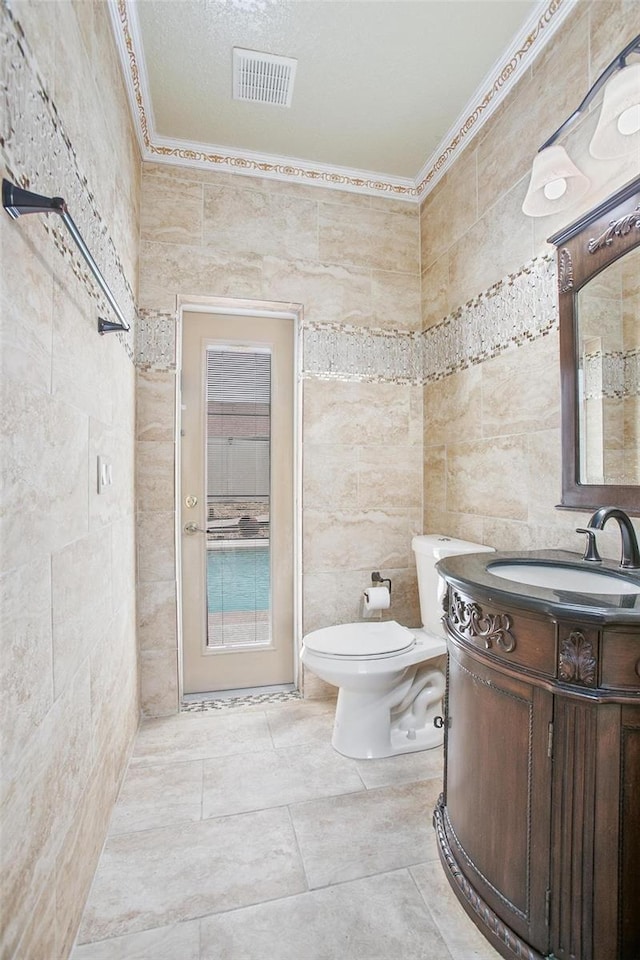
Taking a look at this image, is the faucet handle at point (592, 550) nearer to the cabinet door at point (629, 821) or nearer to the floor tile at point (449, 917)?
the cabinet door at point (629, 821)

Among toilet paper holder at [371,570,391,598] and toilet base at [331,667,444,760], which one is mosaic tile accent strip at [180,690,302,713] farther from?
toilet paper holder at [371,570,391,598]

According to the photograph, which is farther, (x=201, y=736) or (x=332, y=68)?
(x=201, y=736)

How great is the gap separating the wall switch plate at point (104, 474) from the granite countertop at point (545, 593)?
1070 mm

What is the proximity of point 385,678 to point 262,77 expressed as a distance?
251 cm

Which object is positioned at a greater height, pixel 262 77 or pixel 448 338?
pixel 262 77

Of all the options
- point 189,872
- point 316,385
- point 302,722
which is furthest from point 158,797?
point 316,385

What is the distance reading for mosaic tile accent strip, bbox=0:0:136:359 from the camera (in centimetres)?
79

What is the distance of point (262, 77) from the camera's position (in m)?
1.90

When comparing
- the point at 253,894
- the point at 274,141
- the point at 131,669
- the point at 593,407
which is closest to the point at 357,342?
the point at 274,141

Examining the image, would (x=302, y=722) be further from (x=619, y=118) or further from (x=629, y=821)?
(x=619, y=118)

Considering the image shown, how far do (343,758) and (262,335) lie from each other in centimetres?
207

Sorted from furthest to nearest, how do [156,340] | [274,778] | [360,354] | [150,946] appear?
[360,354] < [156,340] < [274,778] < [150,946]

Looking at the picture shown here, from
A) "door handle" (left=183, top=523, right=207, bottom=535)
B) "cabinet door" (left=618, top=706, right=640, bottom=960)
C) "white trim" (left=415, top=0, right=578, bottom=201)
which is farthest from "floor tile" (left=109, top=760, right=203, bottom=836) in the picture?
"white trim" (left=415, top=0, right=578, bottom=201)

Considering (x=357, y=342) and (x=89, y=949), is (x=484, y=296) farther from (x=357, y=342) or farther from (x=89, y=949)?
(x=89, y=949)
